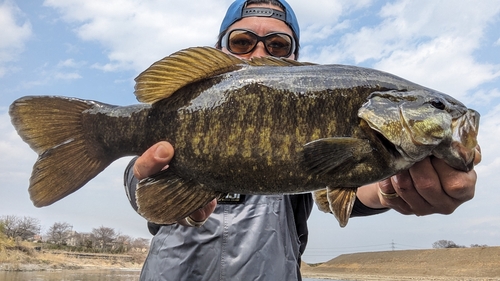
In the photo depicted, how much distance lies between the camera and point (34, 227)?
7206 cm

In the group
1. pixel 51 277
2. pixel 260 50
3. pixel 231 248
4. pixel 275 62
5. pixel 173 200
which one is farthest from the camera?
pixel 51 277

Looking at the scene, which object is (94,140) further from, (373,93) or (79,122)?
(373,93)

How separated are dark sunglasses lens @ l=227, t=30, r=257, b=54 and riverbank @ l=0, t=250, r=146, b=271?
54.1 metres

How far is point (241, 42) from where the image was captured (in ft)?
18.1

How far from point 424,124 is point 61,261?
69097 millimetres

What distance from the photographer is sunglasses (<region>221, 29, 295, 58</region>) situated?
547 centimetres

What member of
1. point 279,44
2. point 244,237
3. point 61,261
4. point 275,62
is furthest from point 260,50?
point 61,261

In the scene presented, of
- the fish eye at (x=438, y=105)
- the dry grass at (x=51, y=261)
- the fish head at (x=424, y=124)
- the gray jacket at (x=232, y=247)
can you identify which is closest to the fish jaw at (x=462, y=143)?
the fish head at (x=424, y=124)

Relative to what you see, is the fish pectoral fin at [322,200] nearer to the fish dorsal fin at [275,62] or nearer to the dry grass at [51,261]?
the fish dorsal fin at [275,62]

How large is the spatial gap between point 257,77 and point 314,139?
1.90 ft

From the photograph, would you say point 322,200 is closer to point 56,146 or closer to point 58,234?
point 56,146

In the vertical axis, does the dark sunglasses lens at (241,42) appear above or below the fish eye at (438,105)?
above

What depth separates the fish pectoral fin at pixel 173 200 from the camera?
275cm

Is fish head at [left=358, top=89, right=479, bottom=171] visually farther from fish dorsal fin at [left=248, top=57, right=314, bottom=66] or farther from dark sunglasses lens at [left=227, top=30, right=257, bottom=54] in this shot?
dark sunglasses lens at [left=227, top=30, right=257, bottom=54]
